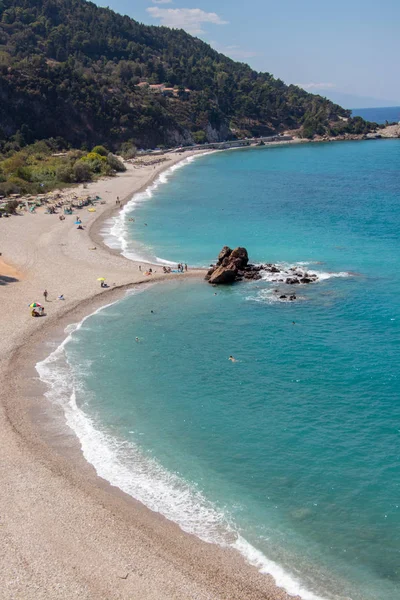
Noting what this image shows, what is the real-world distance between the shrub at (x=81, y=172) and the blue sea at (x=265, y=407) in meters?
44.7

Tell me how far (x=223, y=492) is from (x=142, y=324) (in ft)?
62.9

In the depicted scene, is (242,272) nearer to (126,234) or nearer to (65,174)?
(126,234)

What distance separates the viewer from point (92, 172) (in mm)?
109938

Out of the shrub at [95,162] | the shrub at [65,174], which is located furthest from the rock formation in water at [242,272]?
the shrub at [95,162]

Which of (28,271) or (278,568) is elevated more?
(28,271)

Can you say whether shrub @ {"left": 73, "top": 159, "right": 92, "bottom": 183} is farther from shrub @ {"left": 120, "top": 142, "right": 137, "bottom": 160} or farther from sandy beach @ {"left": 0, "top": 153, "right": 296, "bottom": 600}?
sandy beach @ {"left": 0, "top": 153, "right": 296, "bottom": 600}

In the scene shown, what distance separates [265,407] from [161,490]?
796 cm

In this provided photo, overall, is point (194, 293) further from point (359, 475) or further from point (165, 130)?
point (165, 130)

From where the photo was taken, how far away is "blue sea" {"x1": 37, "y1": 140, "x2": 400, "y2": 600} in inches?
788

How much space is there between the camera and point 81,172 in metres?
101

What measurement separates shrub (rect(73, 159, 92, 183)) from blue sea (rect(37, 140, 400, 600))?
4474 centimetres

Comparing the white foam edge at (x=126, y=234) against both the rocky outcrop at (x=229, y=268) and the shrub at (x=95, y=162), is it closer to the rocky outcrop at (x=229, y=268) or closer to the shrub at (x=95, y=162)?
the rocky outcrop at (x=229, y=268)

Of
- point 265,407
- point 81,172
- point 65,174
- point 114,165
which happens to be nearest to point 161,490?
point 265,407

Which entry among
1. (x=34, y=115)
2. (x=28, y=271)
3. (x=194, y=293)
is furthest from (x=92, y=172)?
(x=194, y=293)
